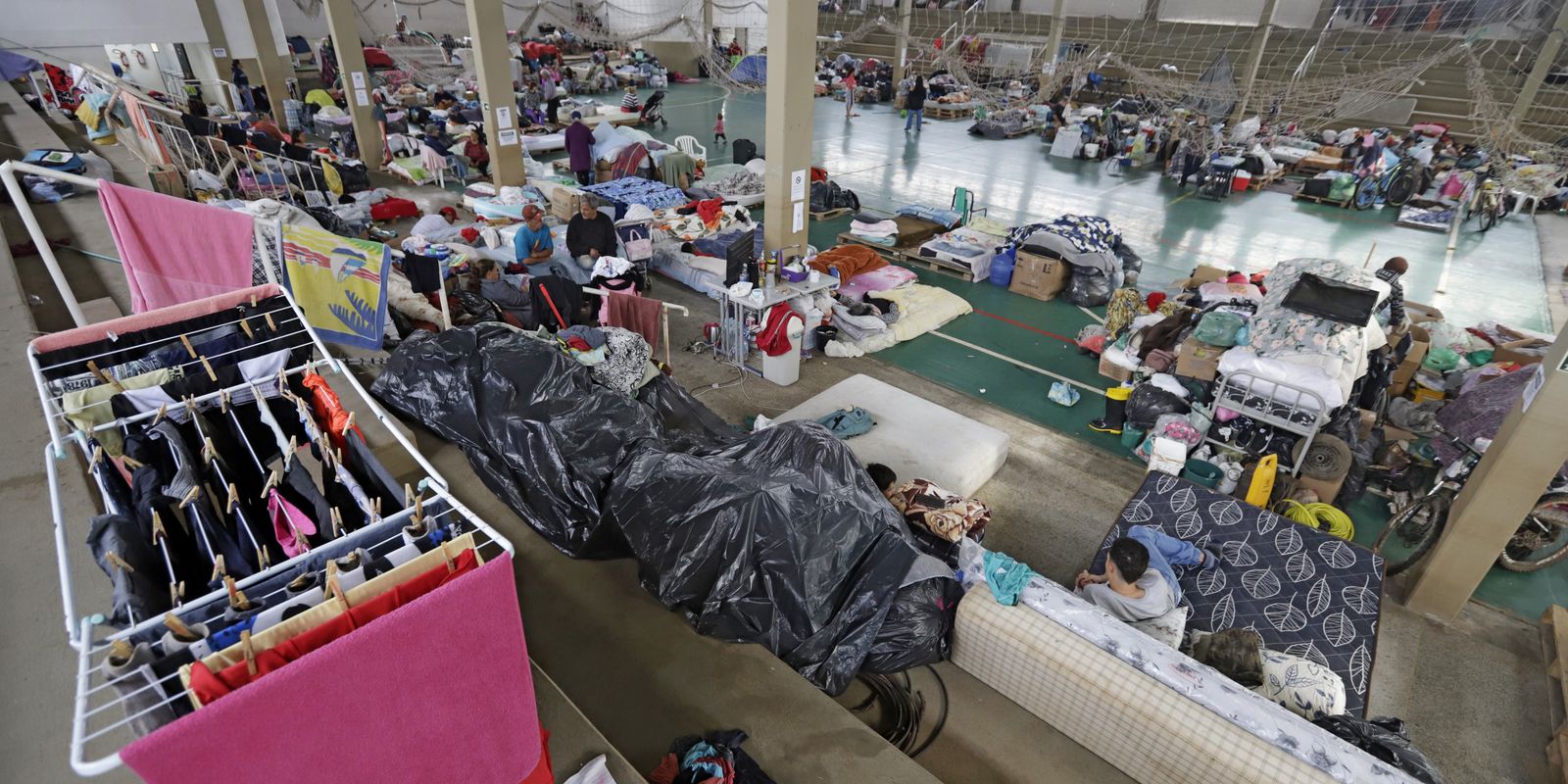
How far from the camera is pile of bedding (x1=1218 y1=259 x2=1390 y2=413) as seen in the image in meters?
5.64

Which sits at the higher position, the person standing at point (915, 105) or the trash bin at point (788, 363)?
the person standing at point (915, 105)

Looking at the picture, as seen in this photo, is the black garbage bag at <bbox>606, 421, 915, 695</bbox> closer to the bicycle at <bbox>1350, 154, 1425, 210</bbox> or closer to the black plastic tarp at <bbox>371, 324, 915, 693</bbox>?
the black plastic tarp at <bbox>371, 324, 915, 693</bbox>

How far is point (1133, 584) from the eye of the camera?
4004mm

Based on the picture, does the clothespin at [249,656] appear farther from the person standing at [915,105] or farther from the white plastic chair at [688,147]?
the person standing at [915,105]

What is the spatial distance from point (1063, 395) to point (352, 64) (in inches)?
518

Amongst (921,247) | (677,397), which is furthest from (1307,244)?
(677,397)

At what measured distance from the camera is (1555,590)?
207 inches

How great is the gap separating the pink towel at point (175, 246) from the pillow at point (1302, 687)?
613 cm

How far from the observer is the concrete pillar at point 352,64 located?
12.6 metres

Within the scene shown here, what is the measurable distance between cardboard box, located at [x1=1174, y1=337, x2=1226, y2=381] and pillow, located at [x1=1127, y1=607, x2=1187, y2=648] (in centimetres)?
329

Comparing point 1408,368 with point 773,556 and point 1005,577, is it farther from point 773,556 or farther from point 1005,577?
point 773,556

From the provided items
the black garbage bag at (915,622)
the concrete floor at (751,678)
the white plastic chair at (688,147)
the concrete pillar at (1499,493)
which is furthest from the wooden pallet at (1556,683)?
the white plastic chair at (688,147)

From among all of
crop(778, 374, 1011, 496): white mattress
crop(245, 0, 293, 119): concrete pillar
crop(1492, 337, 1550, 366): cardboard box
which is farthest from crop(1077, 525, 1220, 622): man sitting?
crop(245, 0, 293, 119): concrete pillar

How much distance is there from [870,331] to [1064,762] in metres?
5.30
